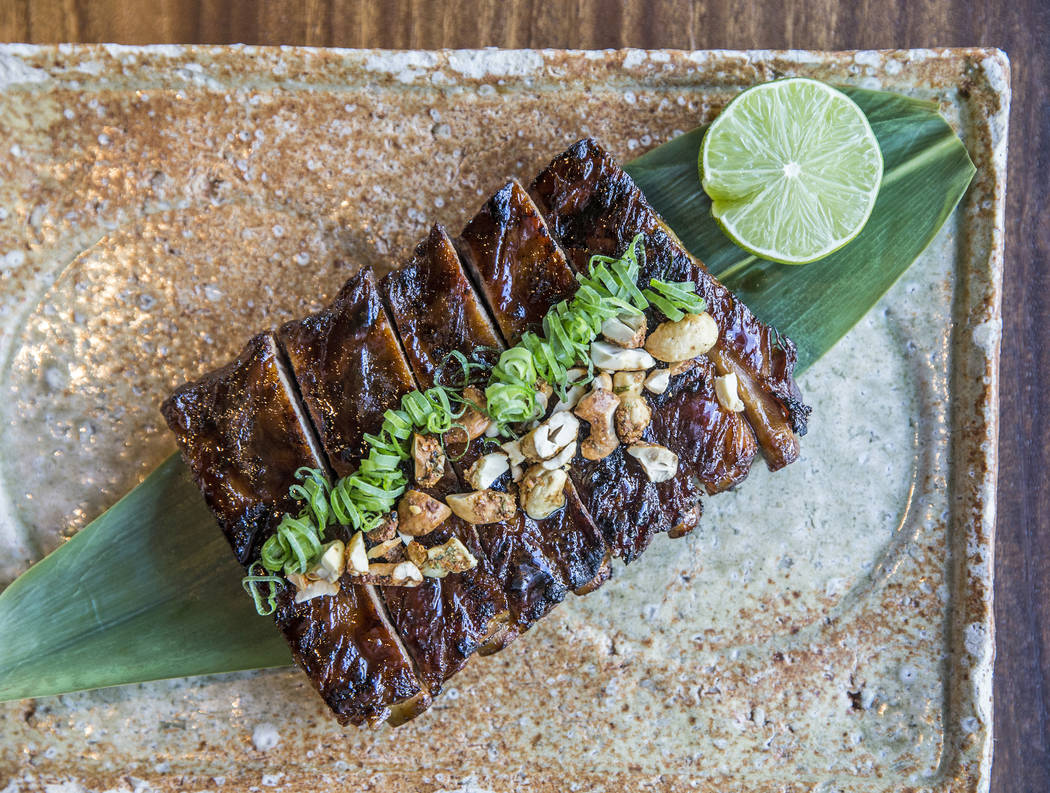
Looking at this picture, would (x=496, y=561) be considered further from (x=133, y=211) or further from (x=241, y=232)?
(x=133, y=211)

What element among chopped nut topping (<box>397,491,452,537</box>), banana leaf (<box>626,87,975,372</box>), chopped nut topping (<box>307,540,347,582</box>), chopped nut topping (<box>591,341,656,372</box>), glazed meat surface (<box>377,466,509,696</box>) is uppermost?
banana leaf (<box>626,87,975,372</box>)

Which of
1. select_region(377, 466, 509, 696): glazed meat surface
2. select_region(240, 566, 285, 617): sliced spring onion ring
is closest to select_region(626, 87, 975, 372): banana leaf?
select_region(377, 466, 509, 696): glazed meat surface

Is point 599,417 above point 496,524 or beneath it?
above

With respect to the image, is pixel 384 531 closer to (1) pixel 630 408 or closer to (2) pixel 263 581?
(2) pixel 263 581

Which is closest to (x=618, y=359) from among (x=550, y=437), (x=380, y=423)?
(x=550, y=437)

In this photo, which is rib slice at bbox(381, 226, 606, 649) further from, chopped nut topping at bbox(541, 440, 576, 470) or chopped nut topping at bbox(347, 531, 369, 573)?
chopped nut topping at bbox(347, 531, 369, 573)

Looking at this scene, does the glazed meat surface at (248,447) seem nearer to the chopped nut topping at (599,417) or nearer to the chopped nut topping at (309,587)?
the chopped nut topping at (309,587)
